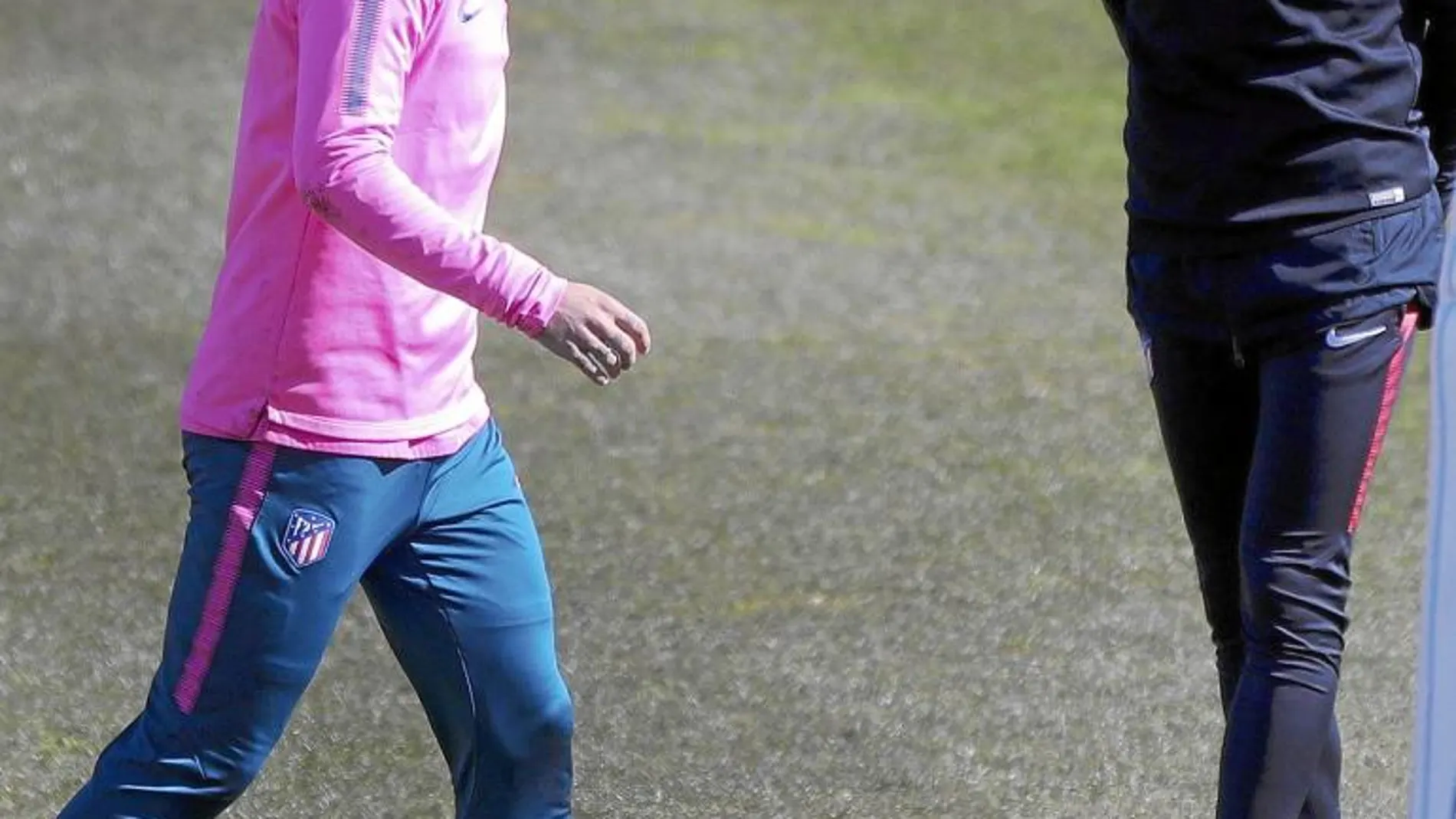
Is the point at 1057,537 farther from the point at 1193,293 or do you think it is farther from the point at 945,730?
the point at 1193,293

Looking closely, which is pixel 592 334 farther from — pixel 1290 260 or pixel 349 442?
pixel 1290 260

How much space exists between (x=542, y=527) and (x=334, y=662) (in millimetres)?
1038

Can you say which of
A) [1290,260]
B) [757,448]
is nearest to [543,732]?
[1290,260]

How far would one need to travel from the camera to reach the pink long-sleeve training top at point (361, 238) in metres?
2.94

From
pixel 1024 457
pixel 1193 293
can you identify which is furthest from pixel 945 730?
pixel 1024 457

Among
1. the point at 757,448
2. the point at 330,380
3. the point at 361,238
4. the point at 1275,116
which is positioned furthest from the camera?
the point at 757,448

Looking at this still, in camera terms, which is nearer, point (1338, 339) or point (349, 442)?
point (349, 442)

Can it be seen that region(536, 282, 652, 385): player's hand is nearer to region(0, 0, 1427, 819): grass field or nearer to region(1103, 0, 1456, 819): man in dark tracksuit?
region(1103, 0, 1456, 819): man in dark tracksuit

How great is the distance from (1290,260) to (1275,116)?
202mm

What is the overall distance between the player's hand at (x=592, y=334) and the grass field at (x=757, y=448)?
5.13ft

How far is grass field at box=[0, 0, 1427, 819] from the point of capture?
476 centimetres

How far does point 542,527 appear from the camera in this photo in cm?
612

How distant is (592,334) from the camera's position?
10.0 feet

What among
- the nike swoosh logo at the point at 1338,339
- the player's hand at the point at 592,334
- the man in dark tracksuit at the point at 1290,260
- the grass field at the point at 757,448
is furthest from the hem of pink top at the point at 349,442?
the grass field at the point at 757,448
